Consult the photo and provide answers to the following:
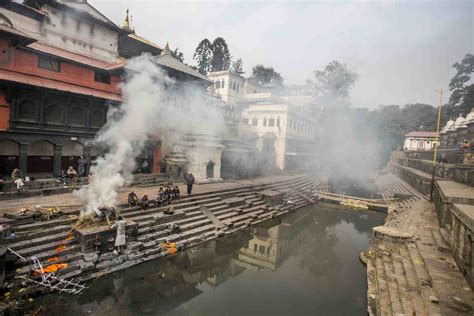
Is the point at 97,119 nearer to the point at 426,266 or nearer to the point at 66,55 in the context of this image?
the point at 66,55

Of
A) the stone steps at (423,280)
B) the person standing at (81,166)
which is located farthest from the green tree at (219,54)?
the stone steps at (423,280)

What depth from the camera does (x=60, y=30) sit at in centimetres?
1783

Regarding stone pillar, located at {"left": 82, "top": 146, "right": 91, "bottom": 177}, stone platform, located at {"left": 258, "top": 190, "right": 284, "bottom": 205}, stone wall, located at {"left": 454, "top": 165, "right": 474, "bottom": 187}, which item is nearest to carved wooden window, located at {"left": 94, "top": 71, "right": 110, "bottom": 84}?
stone pillar, located at {"left": 82, "top": 146, "right": 91, "bottom": 177}

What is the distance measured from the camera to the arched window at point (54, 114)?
15094mm

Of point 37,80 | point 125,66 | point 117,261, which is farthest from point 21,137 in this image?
point 117,261

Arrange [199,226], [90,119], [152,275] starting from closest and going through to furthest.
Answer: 1. [152,275]
2. [199,226]
3. [90,119]

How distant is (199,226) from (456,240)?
9.63 m

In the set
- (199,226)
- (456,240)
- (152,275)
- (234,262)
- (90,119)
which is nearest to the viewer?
(456,240)

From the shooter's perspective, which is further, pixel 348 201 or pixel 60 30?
pixel 348 201

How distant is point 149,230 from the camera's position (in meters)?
10.9

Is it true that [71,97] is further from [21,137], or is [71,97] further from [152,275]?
[152,275]

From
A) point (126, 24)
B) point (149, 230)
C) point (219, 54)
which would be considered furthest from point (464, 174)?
point (219, 54)

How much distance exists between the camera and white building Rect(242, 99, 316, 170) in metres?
33.3

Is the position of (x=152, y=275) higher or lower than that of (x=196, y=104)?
lower
